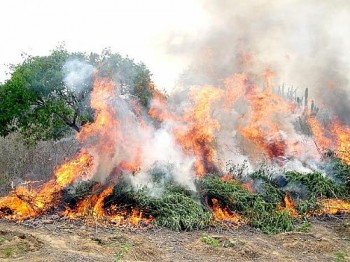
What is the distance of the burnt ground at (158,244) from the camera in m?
7.96

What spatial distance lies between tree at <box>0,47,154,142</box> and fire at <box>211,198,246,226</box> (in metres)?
6.17

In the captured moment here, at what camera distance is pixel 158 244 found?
9008mm

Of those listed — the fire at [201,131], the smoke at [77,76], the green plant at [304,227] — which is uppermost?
the smoke at [77,76]

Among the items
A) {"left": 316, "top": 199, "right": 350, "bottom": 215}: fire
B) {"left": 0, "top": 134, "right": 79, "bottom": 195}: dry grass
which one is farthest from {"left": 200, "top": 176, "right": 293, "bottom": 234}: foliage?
{"left": 0, "top": 134, "right": 79, "bottom": 195}: dry grass

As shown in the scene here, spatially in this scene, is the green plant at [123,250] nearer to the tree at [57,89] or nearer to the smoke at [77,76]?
the tree at [57,89]

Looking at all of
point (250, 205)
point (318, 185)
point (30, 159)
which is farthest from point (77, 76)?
point (318, 185)

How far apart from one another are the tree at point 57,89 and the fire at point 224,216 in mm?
6175

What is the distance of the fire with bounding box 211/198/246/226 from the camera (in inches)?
432

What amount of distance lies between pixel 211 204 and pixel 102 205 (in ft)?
9.67

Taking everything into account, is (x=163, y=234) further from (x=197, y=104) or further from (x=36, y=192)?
(x=197, y=104)

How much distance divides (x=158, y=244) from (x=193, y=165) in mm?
5480

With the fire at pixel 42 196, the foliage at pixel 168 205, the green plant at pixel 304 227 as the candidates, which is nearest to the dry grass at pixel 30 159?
the fire at pixel 42 196

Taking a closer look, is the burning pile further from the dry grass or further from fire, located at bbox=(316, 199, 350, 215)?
the dry grass

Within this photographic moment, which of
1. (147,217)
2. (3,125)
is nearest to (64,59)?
(3,125)
